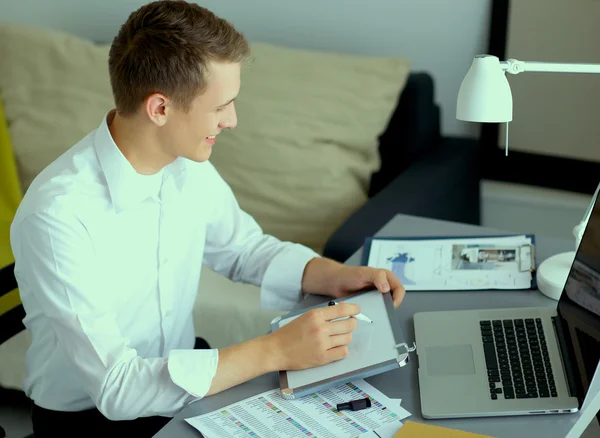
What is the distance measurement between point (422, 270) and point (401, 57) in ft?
3.84

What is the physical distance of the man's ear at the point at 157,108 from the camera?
4.24 feet

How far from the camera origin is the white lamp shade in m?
1.29

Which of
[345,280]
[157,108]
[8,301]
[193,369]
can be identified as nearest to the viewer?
[193,369]

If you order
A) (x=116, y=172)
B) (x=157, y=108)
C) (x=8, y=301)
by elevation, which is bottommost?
(x=8, y=301)

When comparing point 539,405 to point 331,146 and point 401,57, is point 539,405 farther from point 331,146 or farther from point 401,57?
point 401,57

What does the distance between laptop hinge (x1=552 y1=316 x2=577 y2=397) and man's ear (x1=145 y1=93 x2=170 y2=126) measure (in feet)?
2.43

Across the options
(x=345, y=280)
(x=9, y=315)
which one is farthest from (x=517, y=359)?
(x=9, y=315)

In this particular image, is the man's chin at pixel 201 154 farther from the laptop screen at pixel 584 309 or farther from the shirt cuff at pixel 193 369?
the laptop screen at pixel 584 309

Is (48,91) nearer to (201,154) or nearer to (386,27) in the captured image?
(386,27)

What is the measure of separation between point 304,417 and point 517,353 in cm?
36

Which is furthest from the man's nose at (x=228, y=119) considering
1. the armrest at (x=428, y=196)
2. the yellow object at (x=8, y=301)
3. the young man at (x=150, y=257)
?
the yellow object at (x=8, y=301)

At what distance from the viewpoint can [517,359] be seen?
1.24 m

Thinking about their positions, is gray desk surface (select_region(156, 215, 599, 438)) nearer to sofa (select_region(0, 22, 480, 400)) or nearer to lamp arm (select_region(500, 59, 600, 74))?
lamp arm (select_region(500, 59, 600, 74))

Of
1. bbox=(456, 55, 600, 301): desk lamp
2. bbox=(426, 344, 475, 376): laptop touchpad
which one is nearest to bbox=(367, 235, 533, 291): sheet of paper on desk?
bbox=(426, 344, 475, 376): laptop touchpad
